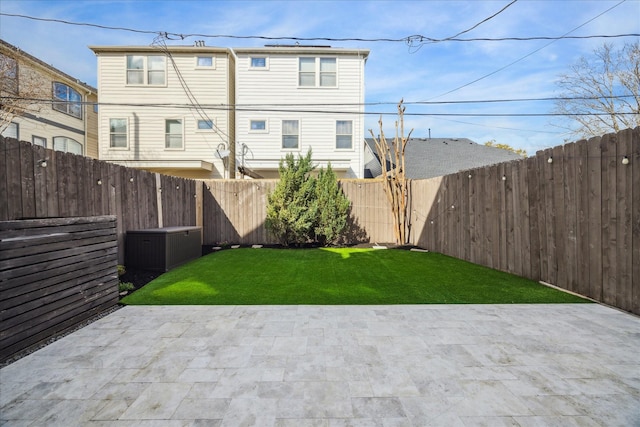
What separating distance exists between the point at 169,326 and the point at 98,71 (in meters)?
13.3

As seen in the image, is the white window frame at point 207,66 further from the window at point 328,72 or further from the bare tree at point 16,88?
the bare tree at point 16,88

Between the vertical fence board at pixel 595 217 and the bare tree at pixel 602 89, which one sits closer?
the vertical fence board at pixel 595 217

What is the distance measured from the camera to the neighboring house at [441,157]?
14461 millimetres

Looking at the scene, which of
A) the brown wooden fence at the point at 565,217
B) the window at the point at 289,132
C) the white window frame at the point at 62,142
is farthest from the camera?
the white window frame at the point at 62,142

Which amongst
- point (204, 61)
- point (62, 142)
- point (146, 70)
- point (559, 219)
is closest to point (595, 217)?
point (559, 219)

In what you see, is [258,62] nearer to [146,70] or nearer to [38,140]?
[146,70]

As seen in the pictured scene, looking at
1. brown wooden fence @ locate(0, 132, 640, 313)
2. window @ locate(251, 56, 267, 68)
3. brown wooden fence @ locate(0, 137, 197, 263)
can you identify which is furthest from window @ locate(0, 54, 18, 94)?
brown wooden fence @ locate(0, 137, 197, 263)

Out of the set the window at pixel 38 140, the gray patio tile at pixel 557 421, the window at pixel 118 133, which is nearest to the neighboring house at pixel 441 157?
the window at pixel 118 133

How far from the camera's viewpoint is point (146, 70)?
12258mm

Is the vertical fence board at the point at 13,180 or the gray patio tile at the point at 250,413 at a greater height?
the vertical fence board at the point at 13,180

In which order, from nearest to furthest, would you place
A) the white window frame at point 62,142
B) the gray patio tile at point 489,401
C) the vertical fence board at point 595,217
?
the gray patio tile at point 489,401
the vertical fence board at point 595,217
the white window frame at point 62,142

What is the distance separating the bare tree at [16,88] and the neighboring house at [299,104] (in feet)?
22.1

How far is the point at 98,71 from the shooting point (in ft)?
40.0

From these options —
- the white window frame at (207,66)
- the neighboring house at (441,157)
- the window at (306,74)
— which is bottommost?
the neighboring house at (441,157)
